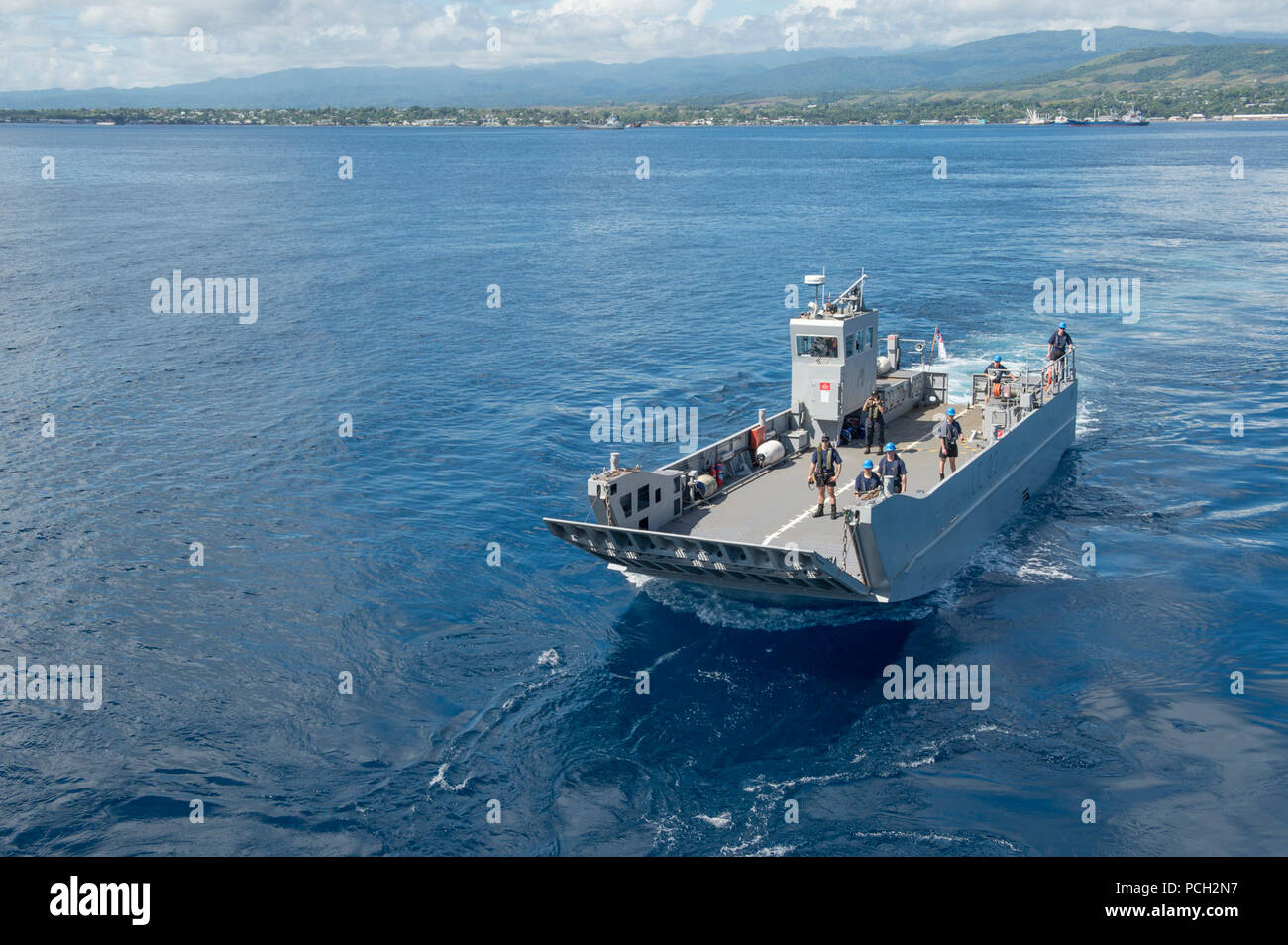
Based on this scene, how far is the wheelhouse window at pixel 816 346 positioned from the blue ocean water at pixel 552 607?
703cm

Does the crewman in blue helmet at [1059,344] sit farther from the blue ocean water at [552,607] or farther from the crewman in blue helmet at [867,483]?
the crewman in blue helmet at [867,483]

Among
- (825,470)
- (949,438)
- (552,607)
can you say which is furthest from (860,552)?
(552,607)

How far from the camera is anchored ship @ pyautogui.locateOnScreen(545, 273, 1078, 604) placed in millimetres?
23047

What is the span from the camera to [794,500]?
2731 cm


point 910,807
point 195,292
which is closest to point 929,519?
point 910,807

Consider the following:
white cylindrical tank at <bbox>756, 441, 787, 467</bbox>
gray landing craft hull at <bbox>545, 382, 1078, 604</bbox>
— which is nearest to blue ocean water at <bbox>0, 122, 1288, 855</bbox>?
gray landing craft hull at <bbox>545, 382, 1078, 604</bbox>

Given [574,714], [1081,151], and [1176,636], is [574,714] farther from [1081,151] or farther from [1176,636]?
[1081,151]

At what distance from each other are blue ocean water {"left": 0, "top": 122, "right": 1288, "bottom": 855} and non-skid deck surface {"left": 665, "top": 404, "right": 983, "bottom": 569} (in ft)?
6.38

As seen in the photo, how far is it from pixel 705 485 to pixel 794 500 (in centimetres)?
233

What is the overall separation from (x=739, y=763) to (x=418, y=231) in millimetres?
74937

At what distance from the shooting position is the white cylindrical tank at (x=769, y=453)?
97.4 feet

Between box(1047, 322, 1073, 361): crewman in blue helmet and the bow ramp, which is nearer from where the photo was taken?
the bow ramp

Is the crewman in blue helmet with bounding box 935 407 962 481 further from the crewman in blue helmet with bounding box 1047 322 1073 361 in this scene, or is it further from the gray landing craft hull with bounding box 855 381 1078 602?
the crewman in blue helmet with bounding box 1047 322 1073 361

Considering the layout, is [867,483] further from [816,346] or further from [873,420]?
[816,346]
